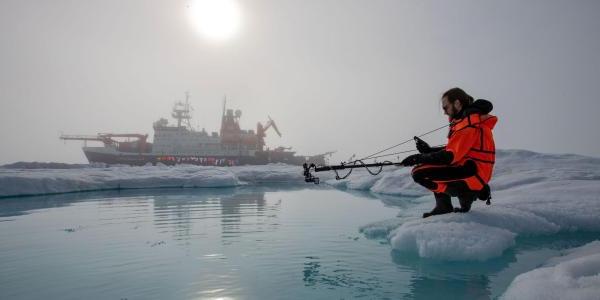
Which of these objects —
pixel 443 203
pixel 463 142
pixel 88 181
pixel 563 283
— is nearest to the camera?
pixel 563 283

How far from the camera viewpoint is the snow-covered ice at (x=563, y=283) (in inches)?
74.0

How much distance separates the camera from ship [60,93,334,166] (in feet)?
173

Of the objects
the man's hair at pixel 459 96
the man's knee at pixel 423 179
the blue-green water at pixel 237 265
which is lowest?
the blue-green water at pixel 237 265

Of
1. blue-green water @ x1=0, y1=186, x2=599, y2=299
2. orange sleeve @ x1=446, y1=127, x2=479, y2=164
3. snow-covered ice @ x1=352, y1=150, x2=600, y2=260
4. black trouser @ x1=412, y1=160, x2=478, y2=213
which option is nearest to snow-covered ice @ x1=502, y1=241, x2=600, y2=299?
blue-green water @ x1=0, y1=186, x2=599, y2=299

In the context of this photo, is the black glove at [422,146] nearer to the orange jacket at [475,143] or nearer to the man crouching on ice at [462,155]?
the man crouching on ice at [462,155]

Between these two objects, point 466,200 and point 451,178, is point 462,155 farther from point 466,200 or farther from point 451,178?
point 466,200

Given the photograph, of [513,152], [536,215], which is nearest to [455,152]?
[536,215]

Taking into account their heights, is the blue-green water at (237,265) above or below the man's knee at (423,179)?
below

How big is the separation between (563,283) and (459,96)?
2.67 m

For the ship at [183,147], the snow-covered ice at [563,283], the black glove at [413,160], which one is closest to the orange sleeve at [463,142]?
the black glove at [413,160]

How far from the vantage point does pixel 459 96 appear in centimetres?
423

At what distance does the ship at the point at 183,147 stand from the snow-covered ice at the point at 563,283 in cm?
5357

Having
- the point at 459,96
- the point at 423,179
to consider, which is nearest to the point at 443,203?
the point at 423,179

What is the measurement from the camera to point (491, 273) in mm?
3516
